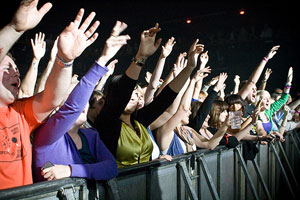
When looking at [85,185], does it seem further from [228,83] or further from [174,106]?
[228,83]

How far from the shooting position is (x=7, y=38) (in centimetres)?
138

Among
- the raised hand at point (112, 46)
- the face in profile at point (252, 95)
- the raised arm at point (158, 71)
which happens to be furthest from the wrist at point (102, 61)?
the face in profile at point (252, 95)

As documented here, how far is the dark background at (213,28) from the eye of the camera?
1027 centimetres

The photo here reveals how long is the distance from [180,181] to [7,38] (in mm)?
1617

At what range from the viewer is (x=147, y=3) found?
36.1 feet

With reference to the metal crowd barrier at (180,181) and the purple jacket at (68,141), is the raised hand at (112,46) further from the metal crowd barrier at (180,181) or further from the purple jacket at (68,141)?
the metal crowd barrier at (180,181)

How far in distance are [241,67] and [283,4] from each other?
2.53 meters

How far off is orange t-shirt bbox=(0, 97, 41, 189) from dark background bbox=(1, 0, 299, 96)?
339 inches

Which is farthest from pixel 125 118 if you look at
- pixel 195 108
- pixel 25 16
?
pixel 195 108

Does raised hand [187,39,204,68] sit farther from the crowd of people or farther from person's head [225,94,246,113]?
person's head [225,94,246,113]

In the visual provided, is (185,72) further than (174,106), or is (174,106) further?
(174,106)

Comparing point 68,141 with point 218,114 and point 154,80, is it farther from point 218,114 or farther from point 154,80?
point 218,114

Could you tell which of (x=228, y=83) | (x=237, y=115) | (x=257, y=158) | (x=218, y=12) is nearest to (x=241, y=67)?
(x=228, y=83)

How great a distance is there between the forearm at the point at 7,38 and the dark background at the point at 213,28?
8584 mm
